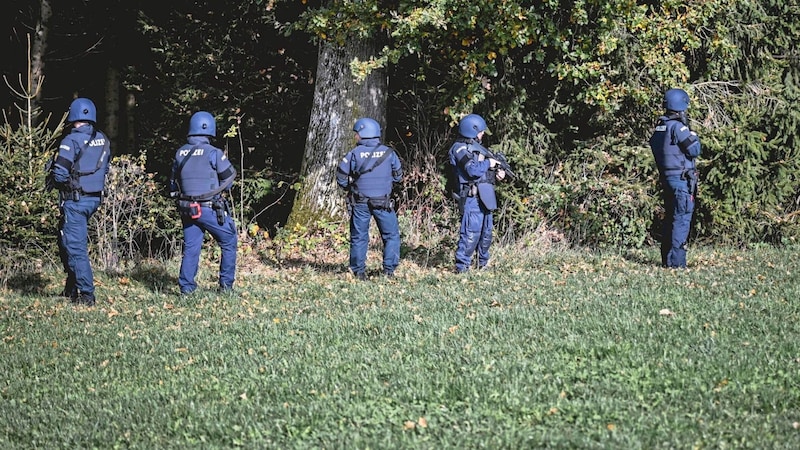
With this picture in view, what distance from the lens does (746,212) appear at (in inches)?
578

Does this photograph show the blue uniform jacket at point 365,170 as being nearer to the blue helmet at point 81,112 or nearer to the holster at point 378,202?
the holster at point 378,202

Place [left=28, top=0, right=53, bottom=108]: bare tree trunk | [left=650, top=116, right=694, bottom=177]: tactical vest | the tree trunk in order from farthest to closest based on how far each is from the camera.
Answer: [left=28, top=0, right=53, bottom=108]: bare tree trunk < the tree trunk < [left=650, top=116, right=694, bottom=177]: tactical vest

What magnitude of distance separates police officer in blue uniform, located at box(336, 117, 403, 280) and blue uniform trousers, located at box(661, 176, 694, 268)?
3.26m

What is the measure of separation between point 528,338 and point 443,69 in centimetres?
841

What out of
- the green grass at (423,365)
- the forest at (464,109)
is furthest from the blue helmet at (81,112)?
the forest at (464,109)

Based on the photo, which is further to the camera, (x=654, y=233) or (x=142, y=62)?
(x=142, y=62)

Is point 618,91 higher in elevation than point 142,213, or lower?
higher

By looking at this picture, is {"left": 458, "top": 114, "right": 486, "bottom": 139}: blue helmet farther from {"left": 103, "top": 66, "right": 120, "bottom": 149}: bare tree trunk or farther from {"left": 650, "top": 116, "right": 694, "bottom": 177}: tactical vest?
{"left": 103, "top": 66, "right": 120, "bottom": 149}: bare tree trunk

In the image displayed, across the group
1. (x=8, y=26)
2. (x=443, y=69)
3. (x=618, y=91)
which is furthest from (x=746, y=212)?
(x=8, y=26)

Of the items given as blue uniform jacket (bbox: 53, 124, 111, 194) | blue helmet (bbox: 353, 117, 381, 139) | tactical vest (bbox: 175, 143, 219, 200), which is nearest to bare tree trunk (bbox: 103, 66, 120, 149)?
blue uniform jacket (bbox: 53, 124, 111, 194)

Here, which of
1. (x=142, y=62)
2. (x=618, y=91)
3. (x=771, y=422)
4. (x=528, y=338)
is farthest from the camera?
(x=142, y=62)

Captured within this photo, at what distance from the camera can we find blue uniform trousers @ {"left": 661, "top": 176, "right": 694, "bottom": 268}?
1127 cm

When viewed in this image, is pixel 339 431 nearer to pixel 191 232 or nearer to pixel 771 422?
pixel 771 422

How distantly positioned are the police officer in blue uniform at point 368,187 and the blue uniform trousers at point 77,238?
9.73 feet
